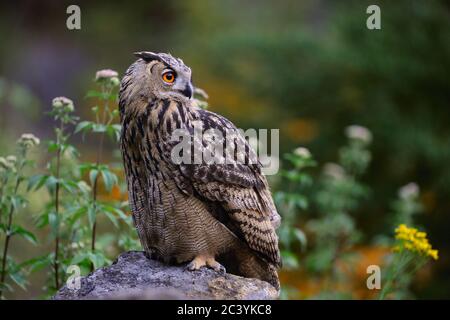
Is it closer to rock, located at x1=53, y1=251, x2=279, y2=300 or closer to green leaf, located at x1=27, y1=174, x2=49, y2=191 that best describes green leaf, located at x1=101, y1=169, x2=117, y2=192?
green leaf, located at x1=27, y1=174, x2=49, y2=191

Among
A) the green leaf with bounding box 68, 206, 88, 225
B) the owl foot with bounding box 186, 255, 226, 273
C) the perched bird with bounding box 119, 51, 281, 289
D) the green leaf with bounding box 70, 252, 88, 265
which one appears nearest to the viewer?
the perched bird with bounding box 119, 51, 281, 289

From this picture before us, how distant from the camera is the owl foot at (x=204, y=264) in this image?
14.3 ft

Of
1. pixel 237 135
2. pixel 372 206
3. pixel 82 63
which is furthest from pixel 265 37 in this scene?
pixel 82 63

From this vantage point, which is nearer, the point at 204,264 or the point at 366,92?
the point at 204,264

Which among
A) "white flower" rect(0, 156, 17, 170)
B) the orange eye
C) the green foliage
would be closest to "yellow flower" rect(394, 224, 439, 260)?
the orange eye

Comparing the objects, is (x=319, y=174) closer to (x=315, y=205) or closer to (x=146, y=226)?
(x=315, y=205)

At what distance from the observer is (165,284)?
424 centimetres

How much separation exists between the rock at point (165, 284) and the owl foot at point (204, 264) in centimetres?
4

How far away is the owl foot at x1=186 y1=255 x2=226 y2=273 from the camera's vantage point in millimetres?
4363

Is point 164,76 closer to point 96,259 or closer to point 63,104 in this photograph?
point 63,104

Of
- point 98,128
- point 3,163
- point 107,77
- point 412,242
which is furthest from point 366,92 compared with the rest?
point 3,163

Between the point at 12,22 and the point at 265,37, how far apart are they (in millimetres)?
10940

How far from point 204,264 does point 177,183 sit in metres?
0.53
